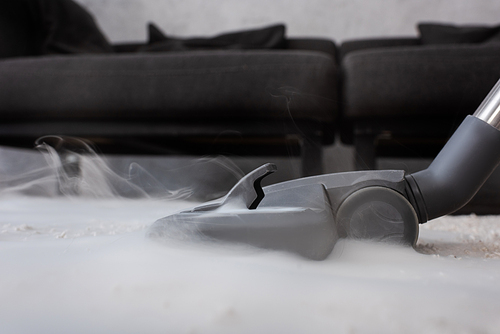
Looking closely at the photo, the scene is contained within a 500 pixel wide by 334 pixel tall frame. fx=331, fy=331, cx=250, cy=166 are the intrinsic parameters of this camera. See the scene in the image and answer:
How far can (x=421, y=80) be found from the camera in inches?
33.8

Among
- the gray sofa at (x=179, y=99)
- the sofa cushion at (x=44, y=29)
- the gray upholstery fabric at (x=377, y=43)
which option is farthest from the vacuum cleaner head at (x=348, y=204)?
the gray upholstery fabric at (x=377, y=43)

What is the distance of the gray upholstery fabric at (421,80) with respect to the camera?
84 cm

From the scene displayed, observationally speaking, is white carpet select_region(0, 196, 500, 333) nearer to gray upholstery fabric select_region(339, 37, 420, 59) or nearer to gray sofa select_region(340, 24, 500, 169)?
gray sofa select_region(340, 24, 500, 169)

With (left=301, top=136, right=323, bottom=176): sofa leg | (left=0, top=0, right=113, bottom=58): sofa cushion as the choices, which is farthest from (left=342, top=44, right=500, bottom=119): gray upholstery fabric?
(left=0, top=0, right=113, bottom=58): sofa cushion

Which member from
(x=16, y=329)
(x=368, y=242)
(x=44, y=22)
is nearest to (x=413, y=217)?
(x=368, y=242)

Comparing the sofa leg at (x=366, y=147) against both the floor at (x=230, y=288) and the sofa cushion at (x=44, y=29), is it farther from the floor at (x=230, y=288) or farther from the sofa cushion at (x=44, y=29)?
the sofa cushion at (x=44, y=29)

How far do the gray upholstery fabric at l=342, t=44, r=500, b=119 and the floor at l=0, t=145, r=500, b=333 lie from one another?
62 cm

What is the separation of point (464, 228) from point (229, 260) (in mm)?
477

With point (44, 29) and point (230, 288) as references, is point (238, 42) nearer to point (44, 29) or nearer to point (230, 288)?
point (44, 29)

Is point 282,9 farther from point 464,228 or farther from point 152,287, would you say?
point 152,287

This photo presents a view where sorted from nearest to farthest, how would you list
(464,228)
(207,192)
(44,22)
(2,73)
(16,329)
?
(16,329) < (207,192) < (464,228) < (2,73) < (44,22)

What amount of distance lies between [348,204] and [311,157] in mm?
363

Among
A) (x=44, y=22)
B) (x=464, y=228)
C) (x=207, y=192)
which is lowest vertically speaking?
(x=464, y=228)

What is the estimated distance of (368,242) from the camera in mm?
292
